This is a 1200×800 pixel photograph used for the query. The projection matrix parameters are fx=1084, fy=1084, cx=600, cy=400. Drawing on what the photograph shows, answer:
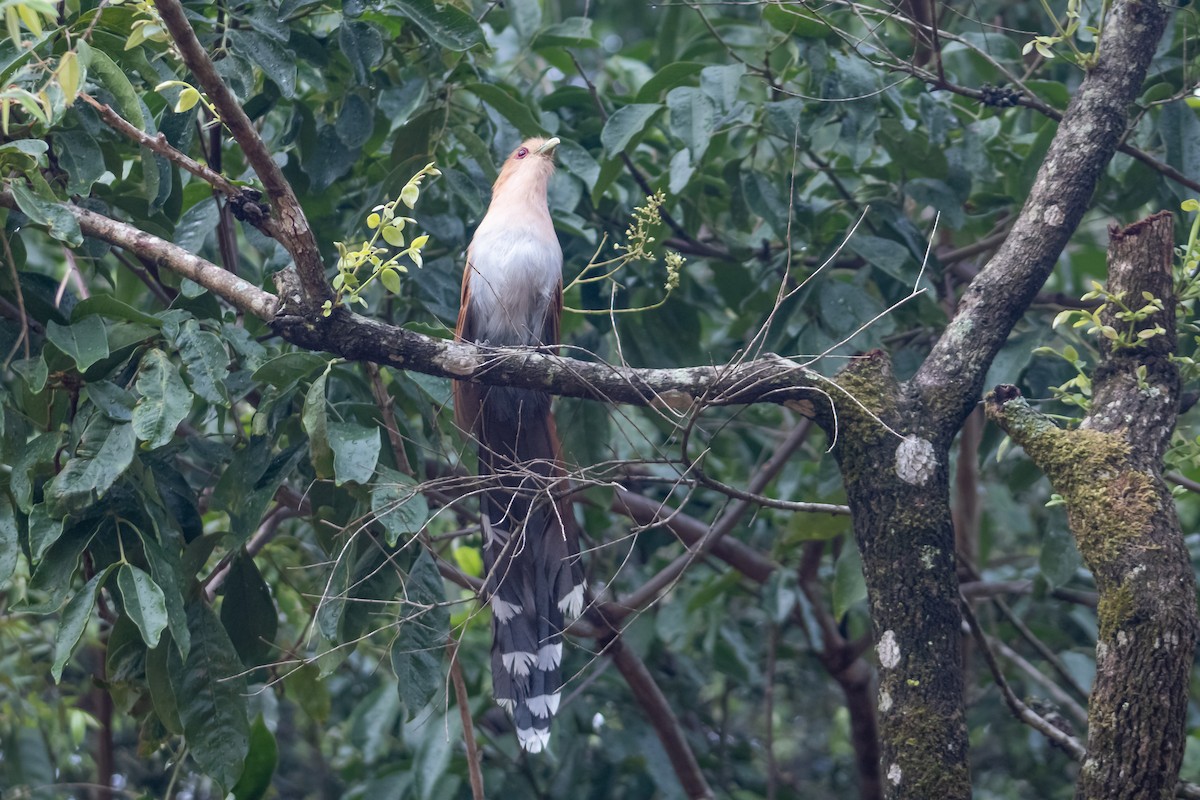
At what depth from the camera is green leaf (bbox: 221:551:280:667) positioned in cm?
252

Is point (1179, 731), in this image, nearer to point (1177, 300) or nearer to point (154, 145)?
point (1177, 300)

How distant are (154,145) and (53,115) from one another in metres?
0.21

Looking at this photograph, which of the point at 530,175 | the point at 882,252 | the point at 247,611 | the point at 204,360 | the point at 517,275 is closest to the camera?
the point at 204,360

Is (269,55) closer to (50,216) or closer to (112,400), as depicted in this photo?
(50,216)

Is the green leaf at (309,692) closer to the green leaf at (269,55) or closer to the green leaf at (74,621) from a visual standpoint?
the green leaf at (74,621)

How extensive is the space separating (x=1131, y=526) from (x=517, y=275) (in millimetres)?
2146

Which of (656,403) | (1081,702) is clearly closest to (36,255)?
(656,403)

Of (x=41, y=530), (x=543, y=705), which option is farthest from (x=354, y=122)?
(x=543, y=705)

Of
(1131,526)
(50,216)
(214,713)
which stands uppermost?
(50,216)

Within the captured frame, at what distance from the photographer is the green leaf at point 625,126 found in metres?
2.86

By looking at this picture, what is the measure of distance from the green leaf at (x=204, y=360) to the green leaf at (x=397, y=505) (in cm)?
34

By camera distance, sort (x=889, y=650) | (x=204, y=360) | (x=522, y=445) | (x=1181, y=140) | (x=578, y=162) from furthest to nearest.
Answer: (x=522, y=445), (x=578, y=162), (x=1181, y=140), (x=204, y=360), (x=889, y=650)

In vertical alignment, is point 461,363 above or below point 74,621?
above

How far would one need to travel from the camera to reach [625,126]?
2.91 metres
